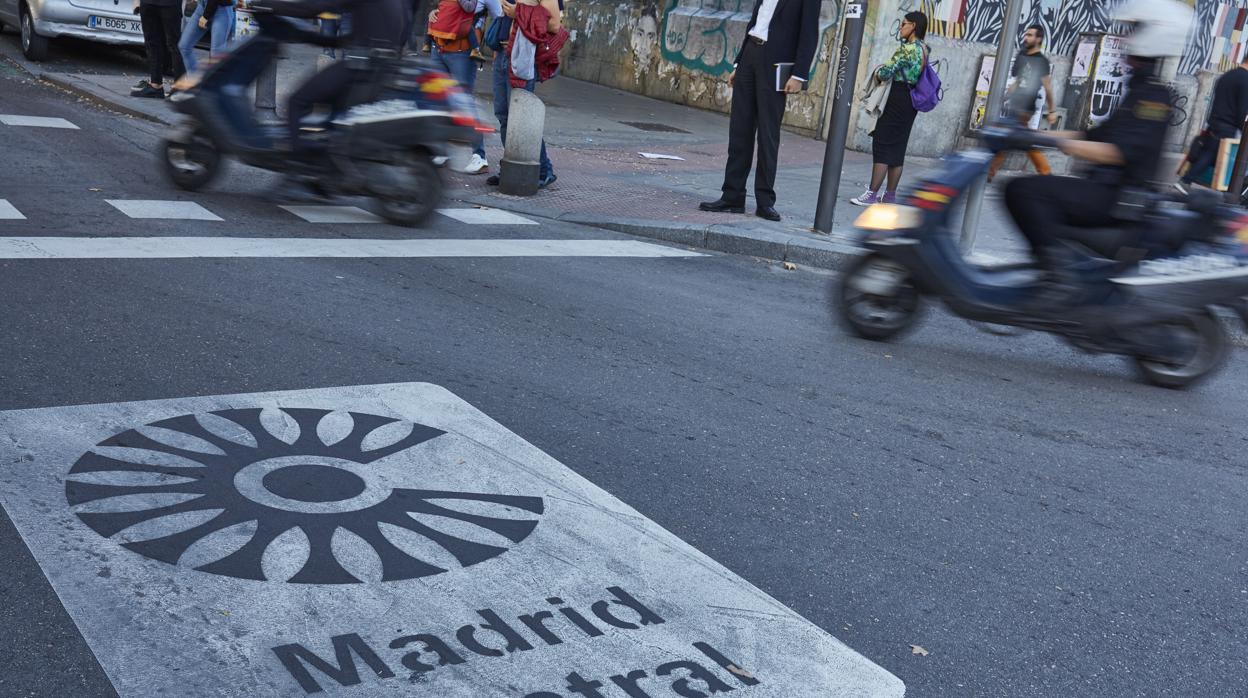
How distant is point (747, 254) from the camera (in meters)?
8.83

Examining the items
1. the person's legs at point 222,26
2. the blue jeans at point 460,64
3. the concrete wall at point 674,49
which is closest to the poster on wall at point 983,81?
the concrete wall at point 674,49

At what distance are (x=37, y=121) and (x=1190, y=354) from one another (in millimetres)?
9187

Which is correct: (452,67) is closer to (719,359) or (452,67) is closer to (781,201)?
(781,201)

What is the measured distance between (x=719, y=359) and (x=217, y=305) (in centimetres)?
229

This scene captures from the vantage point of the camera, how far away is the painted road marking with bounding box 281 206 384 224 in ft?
26.1

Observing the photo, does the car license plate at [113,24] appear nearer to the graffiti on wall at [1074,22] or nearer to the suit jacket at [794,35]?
the suit jacket at [794,35]

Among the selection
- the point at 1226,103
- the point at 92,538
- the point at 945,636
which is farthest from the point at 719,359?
the point at 1226,103

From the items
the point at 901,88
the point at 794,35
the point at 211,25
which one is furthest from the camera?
the point at 211,25

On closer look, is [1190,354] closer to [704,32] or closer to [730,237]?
[730,237]

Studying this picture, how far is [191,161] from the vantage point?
328 inches

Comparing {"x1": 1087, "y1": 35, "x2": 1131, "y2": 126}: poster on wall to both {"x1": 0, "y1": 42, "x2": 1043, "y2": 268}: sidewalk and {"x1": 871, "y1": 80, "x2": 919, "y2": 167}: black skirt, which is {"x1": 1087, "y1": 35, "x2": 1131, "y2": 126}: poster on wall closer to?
{"x1": 0, "y1": 42, "x2": 1043, "y2": 268}: sidewalk

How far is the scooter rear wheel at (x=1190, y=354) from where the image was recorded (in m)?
5.91

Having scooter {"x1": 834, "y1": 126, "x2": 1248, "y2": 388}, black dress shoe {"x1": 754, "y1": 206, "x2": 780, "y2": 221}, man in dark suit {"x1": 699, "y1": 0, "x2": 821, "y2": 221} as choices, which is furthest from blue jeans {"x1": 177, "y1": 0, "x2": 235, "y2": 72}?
scooter {"x1": 834, "y1": 126, "x2": 1248, "y2": 388}

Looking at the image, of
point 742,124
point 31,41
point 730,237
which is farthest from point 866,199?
point 31,41
